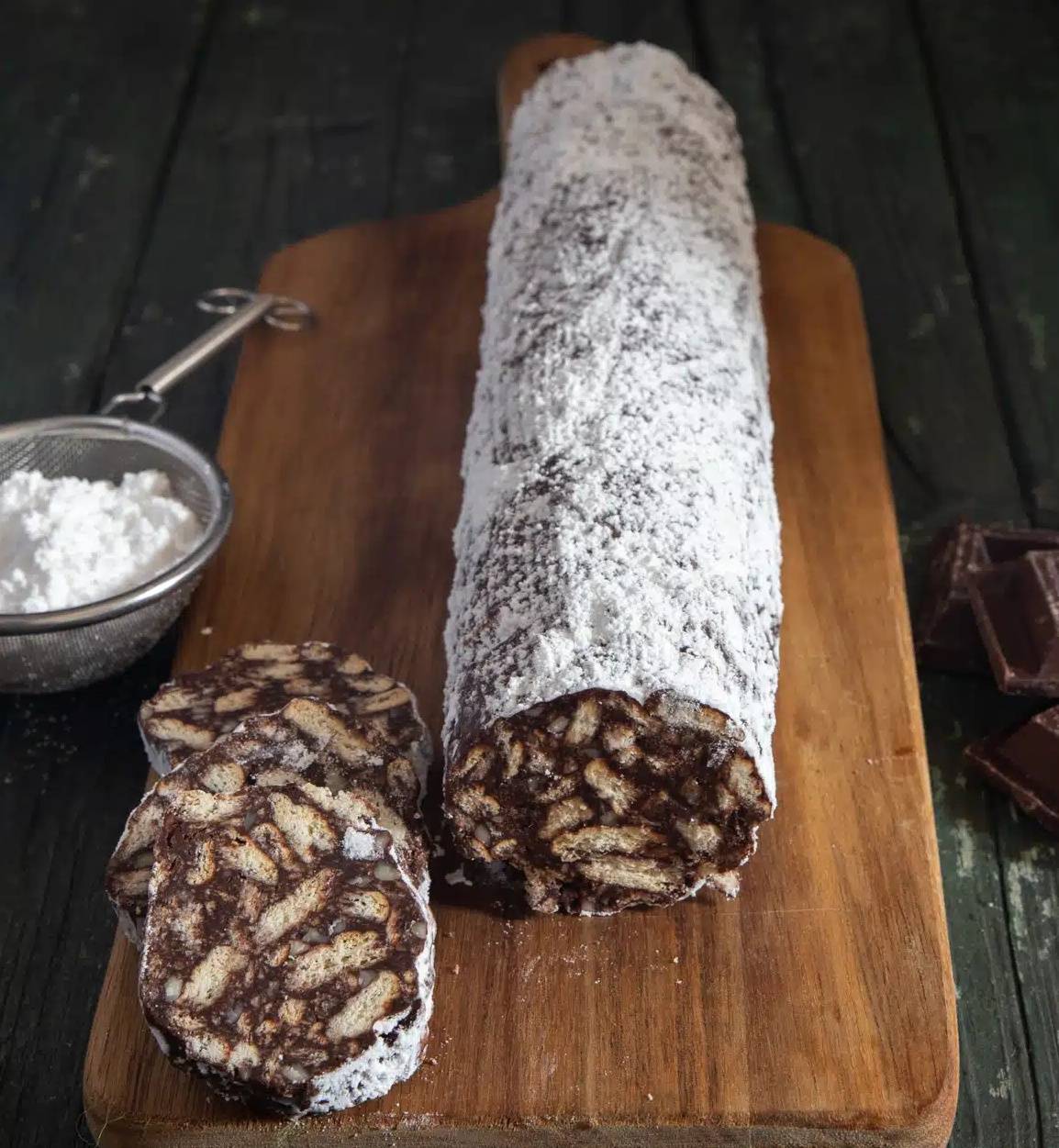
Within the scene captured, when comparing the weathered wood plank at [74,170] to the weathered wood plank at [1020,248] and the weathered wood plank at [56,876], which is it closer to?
the weathered wood plank at [56,876]

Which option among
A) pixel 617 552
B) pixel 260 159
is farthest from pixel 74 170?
pixel 617 552

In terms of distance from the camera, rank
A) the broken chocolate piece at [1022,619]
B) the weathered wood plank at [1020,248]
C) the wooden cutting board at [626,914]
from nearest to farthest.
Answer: the wooden cutting board at [626,914] < the weathered wood plank at [1020,248] < the broken chocolate piece at [1022,619]

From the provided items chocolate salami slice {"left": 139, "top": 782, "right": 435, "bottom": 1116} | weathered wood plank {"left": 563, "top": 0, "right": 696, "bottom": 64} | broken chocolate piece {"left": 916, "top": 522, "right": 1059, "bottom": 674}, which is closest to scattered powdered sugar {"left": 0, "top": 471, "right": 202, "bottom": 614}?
chocolate salami slice {"left": 139, "top": 782, "right": 435, "bottom": 1116}

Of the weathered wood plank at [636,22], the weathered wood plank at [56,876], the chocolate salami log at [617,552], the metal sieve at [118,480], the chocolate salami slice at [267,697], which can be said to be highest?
the chocolate salami log at [617,552]

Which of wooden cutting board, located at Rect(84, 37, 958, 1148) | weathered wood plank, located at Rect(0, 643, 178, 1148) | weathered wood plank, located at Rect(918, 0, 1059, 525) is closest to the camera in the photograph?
wooden cutting board, located at Rect(84, 37, 958, 1148)

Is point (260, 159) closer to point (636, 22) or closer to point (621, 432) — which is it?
point (636, 22)

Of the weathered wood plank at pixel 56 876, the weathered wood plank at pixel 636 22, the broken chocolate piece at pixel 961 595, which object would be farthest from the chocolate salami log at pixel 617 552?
the weathered wood plank at pixel 636 22

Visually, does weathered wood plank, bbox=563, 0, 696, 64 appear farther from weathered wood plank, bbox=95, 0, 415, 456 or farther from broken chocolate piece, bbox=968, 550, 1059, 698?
broken chocolate piece, bbox=968, 550, 1059, 698
